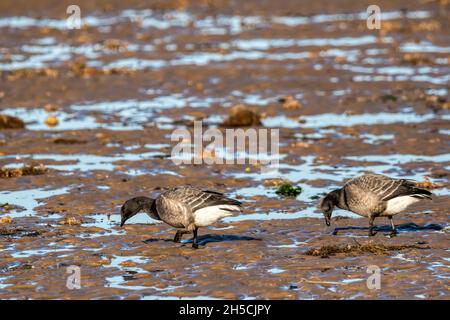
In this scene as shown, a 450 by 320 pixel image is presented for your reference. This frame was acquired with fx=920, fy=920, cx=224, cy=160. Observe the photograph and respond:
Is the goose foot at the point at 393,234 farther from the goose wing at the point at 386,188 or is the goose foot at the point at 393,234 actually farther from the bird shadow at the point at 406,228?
the goose wing at the point at 386,188

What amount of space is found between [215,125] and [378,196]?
40.0ft

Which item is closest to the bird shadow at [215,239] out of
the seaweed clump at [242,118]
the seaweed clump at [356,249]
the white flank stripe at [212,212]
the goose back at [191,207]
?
the goose back at [191,207]

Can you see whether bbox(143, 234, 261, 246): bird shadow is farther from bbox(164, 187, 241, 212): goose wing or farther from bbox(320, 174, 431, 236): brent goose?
bbox(320, 174, 431, 236): brent goose

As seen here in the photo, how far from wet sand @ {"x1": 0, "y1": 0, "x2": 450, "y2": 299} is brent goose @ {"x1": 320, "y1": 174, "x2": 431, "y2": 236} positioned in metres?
0.54

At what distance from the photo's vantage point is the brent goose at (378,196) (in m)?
16.2

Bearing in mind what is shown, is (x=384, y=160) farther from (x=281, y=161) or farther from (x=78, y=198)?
(x=78, y=198)

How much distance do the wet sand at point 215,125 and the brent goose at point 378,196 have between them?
1.79ft

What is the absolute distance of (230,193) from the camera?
20531 mm

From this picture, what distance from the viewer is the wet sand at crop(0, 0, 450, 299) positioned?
14.8 meters

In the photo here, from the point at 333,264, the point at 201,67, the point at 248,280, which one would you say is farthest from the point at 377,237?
the point at 201,67

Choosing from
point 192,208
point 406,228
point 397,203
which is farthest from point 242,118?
point 192,208

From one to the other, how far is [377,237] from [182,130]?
11.7 meters

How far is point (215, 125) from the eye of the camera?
2792 centimetres

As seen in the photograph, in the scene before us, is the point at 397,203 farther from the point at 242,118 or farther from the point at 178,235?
the point at 242,118
